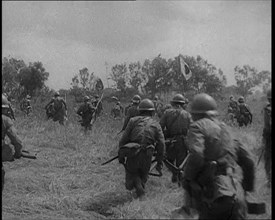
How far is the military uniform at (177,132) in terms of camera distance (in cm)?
802

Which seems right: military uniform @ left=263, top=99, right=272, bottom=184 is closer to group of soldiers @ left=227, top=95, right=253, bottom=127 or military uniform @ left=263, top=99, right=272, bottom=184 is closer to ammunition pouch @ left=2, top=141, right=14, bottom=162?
ammunition pouch @ left=2, top=141, right=14, bottom=162

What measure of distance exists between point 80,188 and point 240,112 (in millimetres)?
7999

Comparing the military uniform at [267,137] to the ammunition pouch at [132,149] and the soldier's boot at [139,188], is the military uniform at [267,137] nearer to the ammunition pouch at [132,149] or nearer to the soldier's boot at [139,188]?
the ammunition pouch at [132,149]

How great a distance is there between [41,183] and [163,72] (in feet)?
36.1

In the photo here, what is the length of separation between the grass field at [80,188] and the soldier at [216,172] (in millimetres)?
341

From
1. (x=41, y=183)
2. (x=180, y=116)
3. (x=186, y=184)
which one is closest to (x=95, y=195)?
(x=41, y=183)

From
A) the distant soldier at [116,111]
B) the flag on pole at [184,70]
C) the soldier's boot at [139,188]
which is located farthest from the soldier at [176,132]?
the distant soldier at [116,111]

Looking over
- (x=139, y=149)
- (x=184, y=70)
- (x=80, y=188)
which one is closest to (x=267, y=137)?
(x=139, y=149)

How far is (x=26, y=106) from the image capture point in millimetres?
18469

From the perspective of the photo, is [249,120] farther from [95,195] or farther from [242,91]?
[95,195]

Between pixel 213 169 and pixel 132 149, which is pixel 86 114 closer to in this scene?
pixel 132 149

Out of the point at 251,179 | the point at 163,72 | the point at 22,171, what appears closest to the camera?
the point at 251,179

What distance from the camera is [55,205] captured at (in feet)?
21.4

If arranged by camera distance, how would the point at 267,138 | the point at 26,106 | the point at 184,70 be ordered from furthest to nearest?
the point at 26,106
the point at 184,70
the point at 267,138
